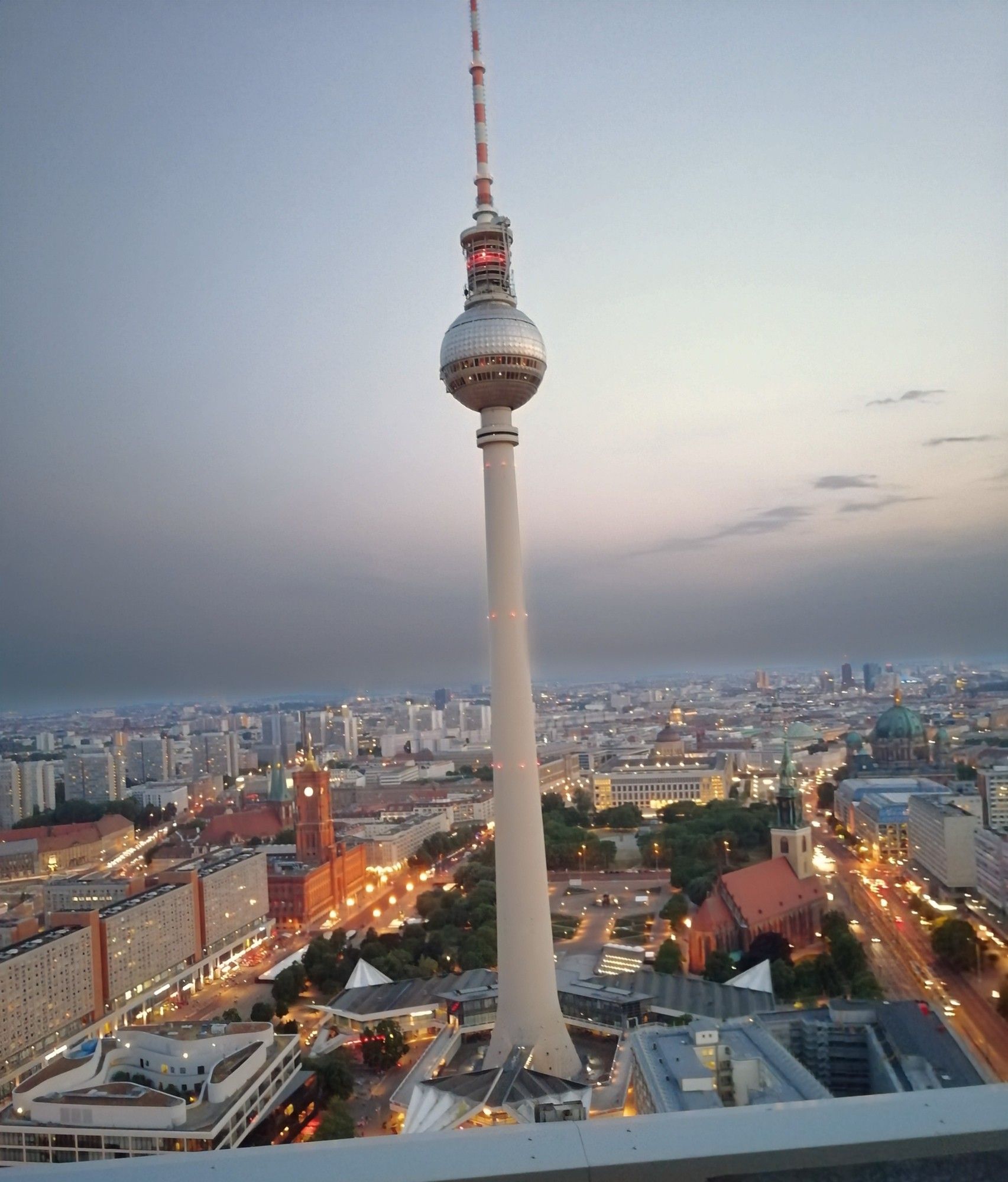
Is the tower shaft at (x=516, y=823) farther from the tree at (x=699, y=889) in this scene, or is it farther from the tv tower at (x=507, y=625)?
the tree at (x=699, y=889)

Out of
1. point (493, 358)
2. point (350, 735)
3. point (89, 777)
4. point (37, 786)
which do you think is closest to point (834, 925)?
point (493, 358)

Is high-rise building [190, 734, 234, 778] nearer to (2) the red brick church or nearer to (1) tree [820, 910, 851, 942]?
(2) the red brick church

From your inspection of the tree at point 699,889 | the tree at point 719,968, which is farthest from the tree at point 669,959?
the tree at point 699,889

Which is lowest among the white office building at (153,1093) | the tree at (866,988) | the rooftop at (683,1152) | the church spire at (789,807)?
the tree at (866,988)

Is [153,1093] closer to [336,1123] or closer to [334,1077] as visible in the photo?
[336,1123]

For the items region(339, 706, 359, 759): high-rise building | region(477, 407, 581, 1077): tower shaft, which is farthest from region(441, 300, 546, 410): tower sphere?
region(339, 706, 359, 759): high-rise building

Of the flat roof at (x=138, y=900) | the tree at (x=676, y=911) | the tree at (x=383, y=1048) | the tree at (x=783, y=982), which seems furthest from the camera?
the tree at (x=676, y=911)

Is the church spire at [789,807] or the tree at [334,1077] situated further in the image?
the church spire at [789,807]
